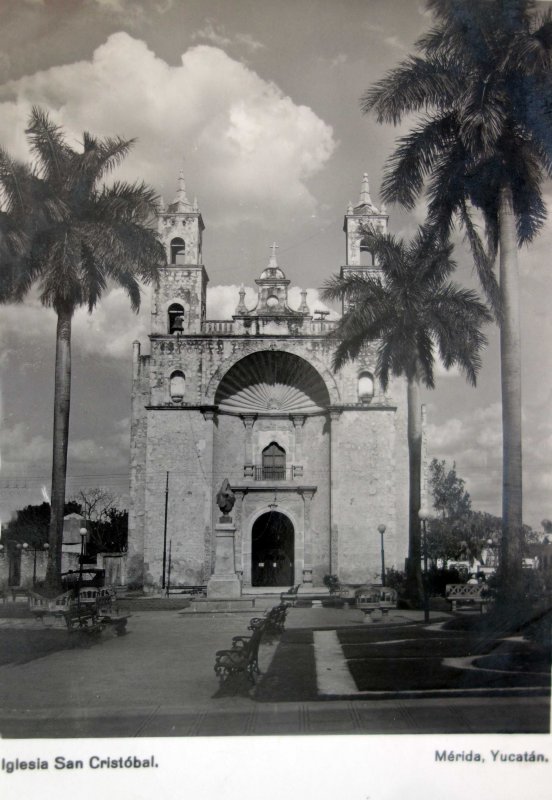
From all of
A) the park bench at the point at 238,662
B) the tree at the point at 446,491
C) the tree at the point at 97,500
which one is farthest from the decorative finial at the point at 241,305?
the tree at the point at 97,500

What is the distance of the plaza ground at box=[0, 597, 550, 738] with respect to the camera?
6.77 meters

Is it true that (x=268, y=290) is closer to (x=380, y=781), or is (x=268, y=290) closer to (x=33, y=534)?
(x=33, y=534)

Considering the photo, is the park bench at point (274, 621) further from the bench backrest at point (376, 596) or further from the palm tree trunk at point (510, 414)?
the palm tree trunk at point (510, 414)

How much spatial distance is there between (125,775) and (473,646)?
5.14 meters

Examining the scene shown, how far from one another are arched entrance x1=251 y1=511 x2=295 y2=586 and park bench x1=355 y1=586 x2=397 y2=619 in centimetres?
767

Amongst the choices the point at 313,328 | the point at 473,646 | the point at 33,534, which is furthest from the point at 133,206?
the point at 33,534

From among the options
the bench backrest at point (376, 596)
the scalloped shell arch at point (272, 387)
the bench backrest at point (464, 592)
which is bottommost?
the bench backrest at point (376, 596)

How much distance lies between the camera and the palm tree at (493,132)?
30.5 feet

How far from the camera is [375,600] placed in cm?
1755

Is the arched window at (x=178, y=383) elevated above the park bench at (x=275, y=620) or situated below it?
above

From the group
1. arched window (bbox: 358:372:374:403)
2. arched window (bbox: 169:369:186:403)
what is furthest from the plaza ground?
arched window (bbox: 169:369:186:403)

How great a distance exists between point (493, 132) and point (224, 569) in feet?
41.2

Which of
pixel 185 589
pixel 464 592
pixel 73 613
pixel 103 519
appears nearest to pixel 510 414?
pixel 73 613

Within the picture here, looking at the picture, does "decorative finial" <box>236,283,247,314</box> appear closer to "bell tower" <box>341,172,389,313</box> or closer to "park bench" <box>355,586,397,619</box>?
"bell tower" <box>341,172,389,313</box>
